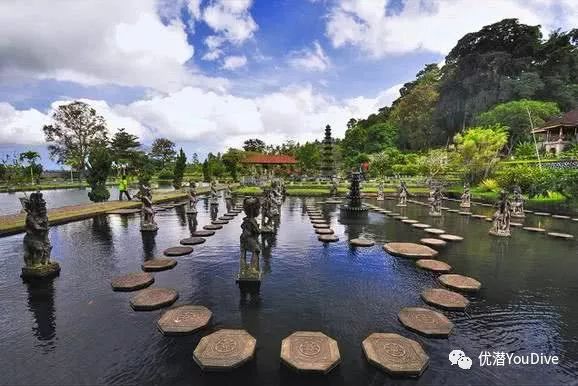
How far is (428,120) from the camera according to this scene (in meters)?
65.3

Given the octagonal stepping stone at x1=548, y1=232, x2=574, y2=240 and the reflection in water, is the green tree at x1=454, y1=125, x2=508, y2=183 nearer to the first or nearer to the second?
the octagonal stepping stone at x1=548, y1=232, x2=574, y2=240

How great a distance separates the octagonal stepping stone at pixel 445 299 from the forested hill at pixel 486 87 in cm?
4900

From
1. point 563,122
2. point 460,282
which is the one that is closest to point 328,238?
point 460,282

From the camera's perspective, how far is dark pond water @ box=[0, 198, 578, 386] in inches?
176

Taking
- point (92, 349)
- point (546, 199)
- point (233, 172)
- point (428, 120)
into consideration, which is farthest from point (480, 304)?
point (428, 120)

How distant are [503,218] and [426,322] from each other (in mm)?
10470

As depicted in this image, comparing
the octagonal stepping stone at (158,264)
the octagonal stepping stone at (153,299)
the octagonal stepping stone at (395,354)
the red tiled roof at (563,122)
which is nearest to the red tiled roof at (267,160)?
the red tiled roof at (563,122)

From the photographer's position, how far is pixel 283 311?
6.40m

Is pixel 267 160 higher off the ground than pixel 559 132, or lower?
lower

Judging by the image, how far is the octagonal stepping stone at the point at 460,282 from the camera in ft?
24.6

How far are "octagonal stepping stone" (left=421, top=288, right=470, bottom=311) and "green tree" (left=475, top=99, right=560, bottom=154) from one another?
45956mm

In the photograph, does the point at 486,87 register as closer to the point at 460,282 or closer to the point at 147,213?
the point at 460,282

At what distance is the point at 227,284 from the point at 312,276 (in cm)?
228

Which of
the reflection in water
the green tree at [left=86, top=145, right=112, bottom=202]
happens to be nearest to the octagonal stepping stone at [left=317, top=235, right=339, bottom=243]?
the reflection in water
